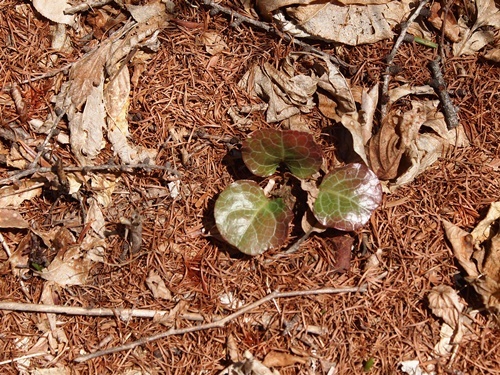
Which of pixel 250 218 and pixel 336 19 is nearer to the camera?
pixel 250 218

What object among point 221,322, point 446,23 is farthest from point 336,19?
point 221,322

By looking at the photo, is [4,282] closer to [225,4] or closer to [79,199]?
[79,199]

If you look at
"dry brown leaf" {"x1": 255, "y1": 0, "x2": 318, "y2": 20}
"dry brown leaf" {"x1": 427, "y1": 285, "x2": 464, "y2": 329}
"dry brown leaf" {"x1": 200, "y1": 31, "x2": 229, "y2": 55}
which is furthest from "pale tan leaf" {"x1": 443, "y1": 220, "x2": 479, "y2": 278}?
"dry brown leaf" {"x1": 200, "y1": 31, "x2": 229, "y2": 55}

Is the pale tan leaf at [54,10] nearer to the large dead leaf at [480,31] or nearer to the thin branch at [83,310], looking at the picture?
the thin branch at [83,310]

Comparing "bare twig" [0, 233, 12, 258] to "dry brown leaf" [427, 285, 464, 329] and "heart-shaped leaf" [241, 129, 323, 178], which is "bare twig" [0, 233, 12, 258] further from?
"dry brown leaf" [427, 285, 464, 329]

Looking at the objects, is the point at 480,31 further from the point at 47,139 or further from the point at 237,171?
the point at 47,139

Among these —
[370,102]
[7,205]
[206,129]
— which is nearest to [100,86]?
[206,129]
